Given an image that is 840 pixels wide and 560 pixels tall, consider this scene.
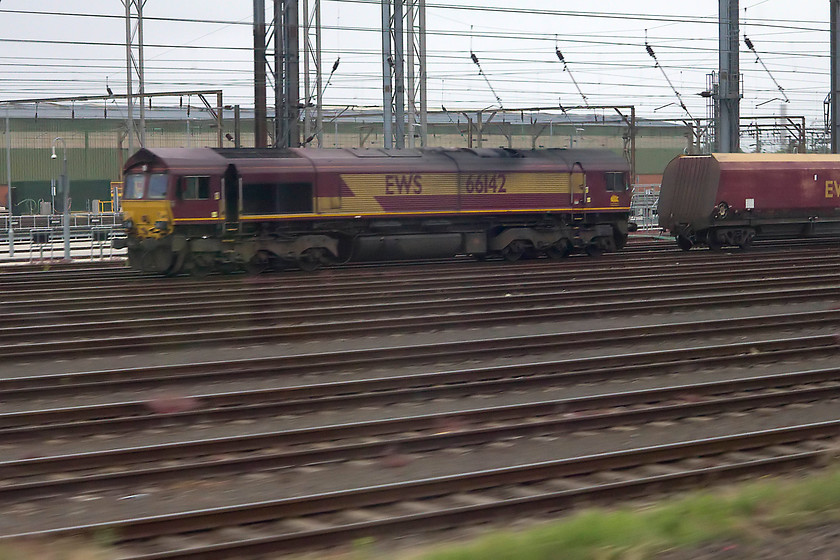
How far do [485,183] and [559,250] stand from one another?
3.26 meters

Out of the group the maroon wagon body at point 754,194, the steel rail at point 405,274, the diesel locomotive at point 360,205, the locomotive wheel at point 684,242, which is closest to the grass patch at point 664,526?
the steel rail at point 405,274

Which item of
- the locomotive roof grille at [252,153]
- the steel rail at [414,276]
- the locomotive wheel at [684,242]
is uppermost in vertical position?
the locomotive roof grille at [252,153]

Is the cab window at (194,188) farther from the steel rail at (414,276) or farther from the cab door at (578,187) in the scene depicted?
the cab door at (578,187)

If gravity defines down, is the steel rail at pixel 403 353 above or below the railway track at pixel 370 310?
below

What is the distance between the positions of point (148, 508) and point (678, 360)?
7207 millimetres

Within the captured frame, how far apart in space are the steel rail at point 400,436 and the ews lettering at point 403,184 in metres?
14.3

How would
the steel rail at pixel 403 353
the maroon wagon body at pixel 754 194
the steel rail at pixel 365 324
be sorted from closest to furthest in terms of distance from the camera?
the steel rail at pixel 403 353, the steel rail at pixel 365 324, the maroon wagon body at pixel 754 194

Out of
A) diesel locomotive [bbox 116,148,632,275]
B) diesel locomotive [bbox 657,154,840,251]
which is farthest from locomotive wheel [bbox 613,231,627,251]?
diesel locomotive [bbox 657,154,840,251]

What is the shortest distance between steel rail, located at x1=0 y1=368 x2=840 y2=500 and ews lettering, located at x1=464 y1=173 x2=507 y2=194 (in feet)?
47.8

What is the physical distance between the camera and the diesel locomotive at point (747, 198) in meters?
28.0

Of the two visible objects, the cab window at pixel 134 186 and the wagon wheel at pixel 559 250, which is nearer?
the cab window at pixel 134 186

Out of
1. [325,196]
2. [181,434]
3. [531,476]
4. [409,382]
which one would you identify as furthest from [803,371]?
[325,196]

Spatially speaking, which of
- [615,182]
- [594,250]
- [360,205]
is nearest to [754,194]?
[615,182]

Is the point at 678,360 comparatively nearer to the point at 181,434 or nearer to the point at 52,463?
the point at 181,434
